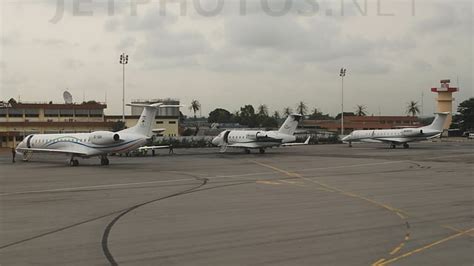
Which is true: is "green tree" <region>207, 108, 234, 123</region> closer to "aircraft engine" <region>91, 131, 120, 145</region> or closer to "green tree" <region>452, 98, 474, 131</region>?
"green tree" <region>452, 98, 474, 131</region>

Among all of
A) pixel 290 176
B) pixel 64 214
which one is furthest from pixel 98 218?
pixel 290 176

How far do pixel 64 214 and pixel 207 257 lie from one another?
6852 mm

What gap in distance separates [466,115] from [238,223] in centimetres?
12132

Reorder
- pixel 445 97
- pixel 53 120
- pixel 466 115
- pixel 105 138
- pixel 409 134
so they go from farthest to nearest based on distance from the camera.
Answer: pixel 445 97 → pixel 466 115 → pixel 53 120 → pixel 409 134 → pixel 105 138

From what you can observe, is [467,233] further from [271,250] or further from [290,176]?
[290,176]

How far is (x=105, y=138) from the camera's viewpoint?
1499 inches

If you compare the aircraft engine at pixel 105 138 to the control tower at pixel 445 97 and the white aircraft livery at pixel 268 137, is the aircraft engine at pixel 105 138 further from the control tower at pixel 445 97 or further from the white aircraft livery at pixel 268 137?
the control tower at pixel 445 97

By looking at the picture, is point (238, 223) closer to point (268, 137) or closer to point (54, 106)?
point (268, 137)

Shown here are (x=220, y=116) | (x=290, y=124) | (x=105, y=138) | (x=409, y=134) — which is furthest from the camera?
(x=220, y=116)

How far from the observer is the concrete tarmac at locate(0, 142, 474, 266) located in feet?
32.8

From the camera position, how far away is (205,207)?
16.4m

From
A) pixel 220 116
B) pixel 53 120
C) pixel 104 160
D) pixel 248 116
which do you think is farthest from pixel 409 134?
pixel 220 116

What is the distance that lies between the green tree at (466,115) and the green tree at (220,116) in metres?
79.1

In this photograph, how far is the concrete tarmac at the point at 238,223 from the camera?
10008 millimetres
